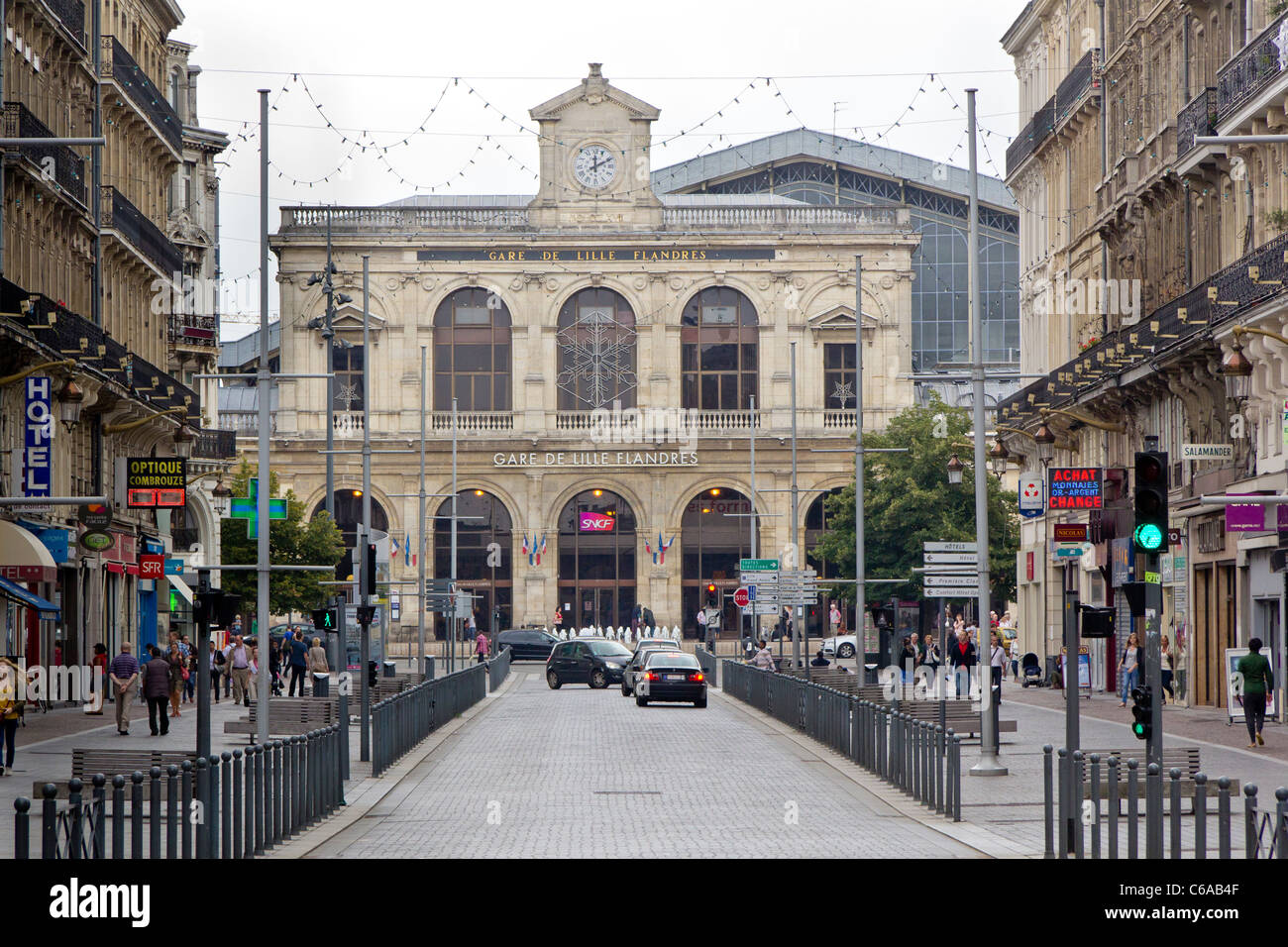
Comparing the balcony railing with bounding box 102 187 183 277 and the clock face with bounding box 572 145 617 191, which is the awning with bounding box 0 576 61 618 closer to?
the balcony railing with bounding box 102 187 183 277

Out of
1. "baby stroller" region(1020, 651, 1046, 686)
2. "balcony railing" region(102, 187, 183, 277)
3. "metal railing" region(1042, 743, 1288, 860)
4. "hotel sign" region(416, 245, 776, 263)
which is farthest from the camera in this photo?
"hotel sign" region(416, 245, 776, 263)

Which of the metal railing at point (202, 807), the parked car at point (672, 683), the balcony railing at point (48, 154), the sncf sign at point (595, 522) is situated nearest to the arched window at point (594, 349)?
the sncf sign at point (595, 522)

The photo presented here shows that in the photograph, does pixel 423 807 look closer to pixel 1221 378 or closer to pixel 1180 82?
pixel 1221 378

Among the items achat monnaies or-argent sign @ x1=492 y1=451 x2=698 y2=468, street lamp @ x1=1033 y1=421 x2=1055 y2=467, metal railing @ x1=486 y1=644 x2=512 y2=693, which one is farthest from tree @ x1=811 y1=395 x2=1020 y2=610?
achat monnaies or-argent sign @ x1=492 y1=451 x2=698 y2=468

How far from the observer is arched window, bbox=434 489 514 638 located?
83438mm

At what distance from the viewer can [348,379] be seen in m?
85.5

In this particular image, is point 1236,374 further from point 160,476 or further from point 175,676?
point 175,676

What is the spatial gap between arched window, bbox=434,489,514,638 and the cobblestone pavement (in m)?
45.5

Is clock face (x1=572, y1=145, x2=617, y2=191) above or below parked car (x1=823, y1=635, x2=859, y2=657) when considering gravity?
above

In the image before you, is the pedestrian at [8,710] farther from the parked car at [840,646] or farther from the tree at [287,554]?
the parked car at [840,646]

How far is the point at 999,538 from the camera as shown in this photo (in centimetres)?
7006

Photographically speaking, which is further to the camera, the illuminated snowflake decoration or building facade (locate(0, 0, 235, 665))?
the illuminated snowflake decoration

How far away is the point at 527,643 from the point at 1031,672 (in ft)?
86.0
